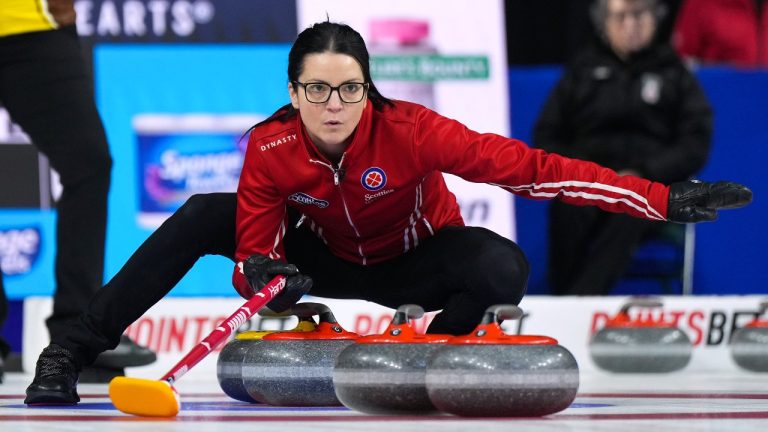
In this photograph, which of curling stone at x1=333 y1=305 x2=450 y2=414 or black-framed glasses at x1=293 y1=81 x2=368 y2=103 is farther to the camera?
black-framed glasses at x1=293 y1=81 x2=368 y2=103

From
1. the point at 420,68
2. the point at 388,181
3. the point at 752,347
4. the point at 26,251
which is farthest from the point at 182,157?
the point at 388,181

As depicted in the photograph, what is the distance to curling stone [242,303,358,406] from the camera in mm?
3383

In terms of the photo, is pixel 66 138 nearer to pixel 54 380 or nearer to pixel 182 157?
pixel 54 380

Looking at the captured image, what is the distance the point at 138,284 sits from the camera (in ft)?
11.9

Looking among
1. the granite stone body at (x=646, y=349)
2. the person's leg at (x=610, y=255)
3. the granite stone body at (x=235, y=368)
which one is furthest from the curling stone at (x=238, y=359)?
the person's leg at (x=610, y=255)

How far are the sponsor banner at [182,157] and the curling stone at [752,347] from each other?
2.60 metres

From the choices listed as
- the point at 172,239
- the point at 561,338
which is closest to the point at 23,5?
the point at 172,239

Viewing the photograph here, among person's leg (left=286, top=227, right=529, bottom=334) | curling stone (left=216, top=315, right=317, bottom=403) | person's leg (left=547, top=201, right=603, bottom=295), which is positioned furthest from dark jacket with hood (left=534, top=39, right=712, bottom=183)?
curling stone (left=216, top=315, right=317, bottom=403)

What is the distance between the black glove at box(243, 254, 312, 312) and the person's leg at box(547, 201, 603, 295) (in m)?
3.97

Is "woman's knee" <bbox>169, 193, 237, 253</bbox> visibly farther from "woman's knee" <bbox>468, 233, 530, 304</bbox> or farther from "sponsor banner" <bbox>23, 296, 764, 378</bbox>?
"sponsor banner" <bbox>23, 296, 764, 378</bbox>

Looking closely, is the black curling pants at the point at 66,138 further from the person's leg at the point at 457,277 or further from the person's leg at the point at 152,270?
the person's leg at the point at 457,277

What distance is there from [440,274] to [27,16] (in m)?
1.91

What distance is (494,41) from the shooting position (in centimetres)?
748

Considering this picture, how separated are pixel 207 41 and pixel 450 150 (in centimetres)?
387
